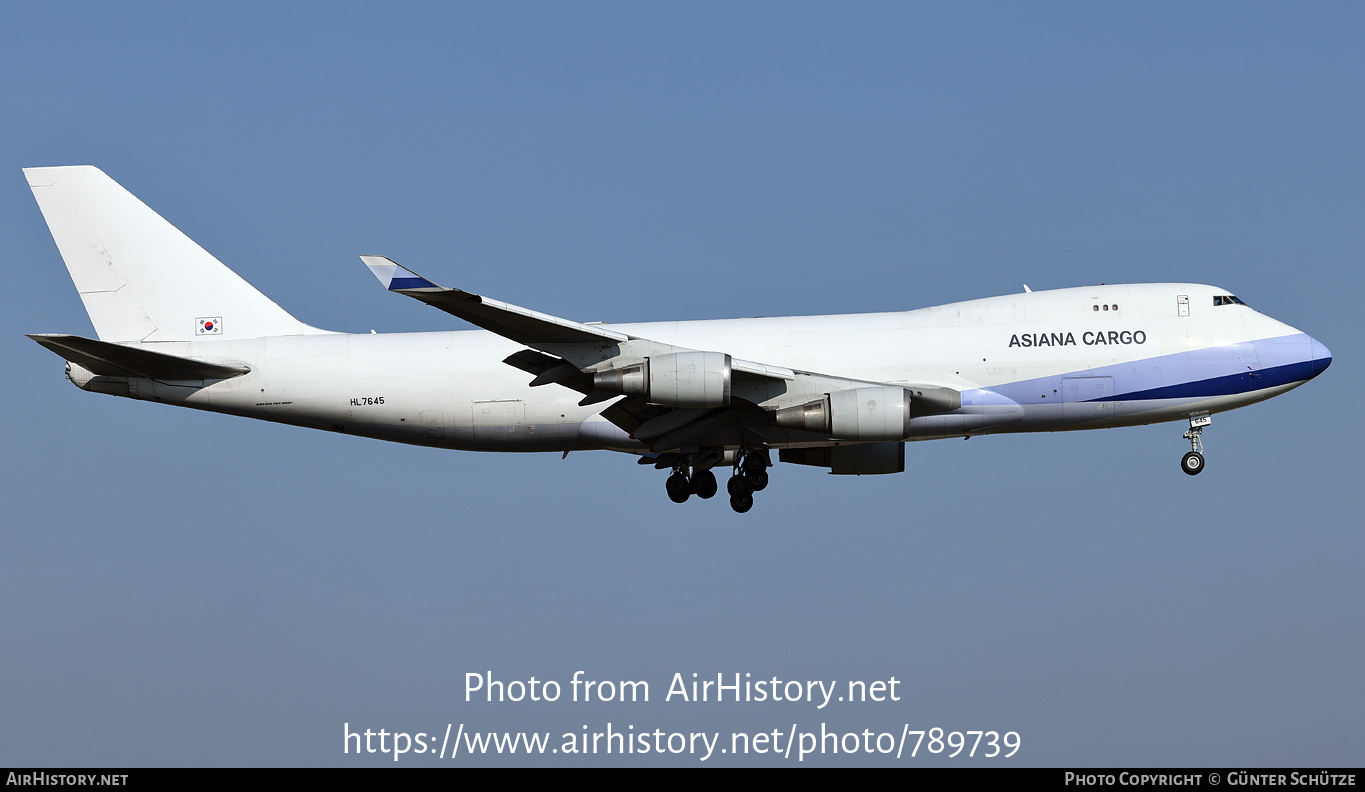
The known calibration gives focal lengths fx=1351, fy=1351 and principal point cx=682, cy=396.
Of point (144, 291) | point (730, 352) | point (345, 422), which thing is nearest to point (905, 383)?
point (730, 352)

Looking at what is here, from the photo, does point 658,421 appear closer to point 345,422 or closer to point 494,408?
point 494,408

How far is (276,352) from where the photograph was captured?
34.7m

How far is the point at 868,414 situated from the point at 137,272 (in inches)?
786

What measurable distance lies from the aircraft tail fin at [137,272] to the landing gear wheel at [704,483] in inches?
427

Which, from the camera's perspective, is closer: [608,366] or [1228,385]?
[608,366]

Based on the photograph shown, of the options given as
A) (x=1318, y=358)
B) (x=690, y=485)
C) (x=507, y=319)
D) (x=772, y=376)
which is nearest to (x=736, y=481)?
(x=690, y=485)

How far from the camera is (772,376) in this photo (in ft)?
102

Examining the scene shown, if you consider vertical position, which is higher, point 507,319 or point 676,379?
point 507,319

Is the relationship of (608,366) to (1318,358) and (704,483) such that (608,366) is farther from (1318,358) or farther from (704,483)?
(1318,358)

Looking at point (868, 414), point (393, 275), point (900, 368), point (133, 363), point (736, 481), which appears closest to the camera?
point (393, 275)

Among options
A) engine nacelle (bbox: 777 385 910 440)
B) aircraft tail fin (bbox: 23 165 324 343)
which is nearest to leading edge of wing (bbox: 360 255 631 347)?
engine nacelle (bbox: 777 385 910 440)

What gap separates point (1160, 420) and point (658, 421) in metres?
12.5

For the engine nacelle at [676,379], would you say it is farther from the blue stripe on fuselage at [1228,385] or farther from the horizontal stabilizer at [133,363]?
the horizontal stabilizer at [133,363]

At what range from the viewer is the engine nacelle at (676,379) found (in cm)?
2986
